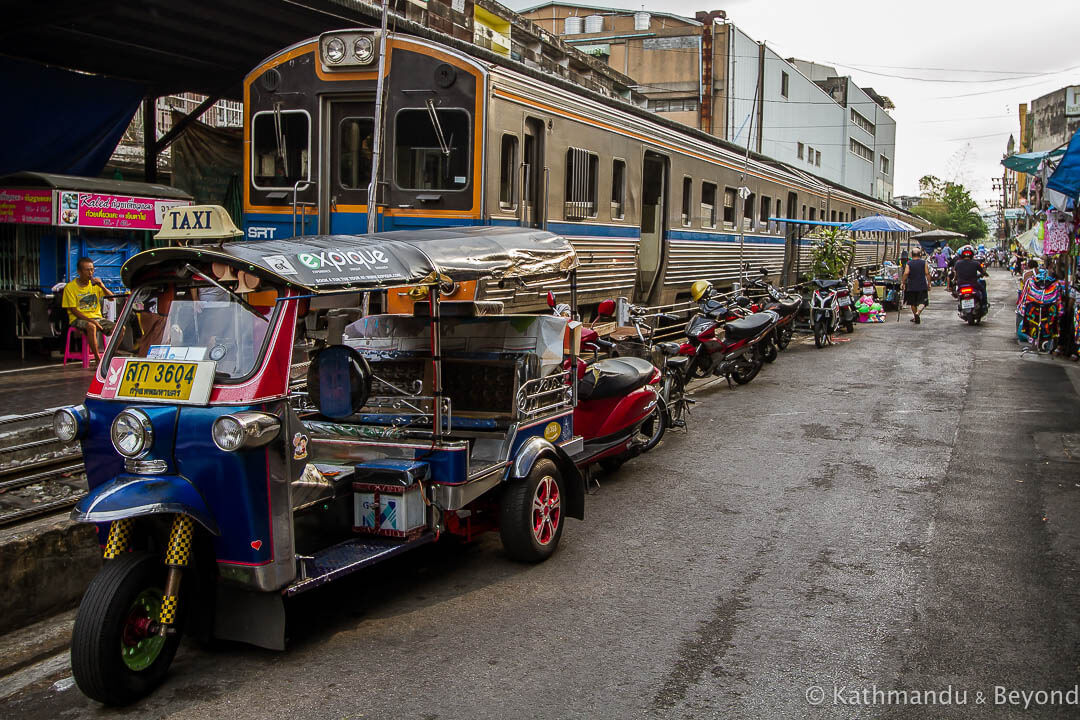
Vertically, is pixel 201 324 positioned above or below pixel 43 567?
above

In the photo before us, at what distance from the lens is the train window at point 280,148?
10.2m

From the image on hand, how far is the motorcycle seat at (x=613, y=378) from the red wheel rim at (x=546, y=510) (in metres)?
1.62

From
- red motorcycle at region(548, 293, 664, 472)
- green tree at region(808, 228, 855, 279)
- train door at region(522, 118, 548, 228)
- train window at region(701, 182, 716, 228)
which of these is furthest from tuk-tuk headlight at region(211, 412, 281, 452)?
green tree at region(808, 228, 855, 279)

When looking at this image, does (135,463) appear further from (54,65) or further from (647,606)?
(54,65)

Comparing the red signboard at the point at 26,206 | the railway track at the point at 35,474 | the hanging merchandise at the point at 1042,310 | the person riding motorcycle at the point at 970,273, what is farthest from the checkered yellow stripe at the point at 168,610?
the person riding motorcycle at the point at 970,273

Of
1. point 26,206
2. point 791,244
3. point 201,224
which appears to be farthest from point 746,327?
point 791,244

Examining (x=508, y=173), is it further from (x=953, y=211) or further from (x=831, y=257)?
(x=953, y=211)

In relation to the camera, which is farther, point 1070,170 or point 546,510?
point 1070,170

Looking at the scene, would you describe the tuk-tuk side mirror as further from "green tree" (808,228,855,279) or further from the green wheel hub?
"green tree" (808,228,855,279)

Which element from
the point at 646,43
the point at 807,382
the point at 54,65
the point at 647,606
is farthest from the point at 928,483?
the point at 646,43

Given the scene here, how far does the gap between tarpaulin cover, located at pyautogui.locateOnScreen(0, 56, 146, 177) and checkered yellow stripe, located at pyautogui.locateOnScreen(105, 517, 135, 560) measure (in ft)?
37.8

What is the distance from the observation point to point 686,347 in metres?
12.2

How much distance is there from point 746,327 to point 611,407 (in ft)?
18.8

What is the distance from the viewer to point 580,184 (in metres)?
11.8
